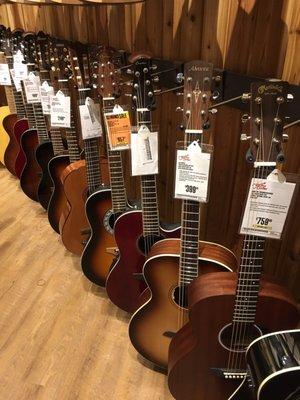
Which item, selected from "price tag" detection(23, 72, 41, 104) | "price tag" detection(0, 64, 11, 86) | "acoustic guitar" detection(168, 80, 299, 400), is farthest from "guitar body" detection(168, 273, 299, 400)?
"price tag" detection(0, 64, 11, 86)

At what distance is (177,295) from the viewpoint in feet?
4.01

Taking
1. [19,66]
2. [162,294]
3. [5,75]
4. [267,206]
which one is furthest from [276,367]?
[5,75]

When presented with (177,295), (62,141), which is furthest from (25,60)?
(177,295)

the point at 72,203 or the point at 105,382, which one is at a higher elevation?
the point at 72,203

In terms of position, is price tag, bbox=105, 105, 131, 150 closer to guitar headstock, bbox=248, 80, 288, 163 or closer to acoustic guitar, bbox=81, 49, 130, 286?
acoustic guitar, bbox=81, 49, 130, 286

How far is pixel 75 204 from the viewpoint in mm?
1800

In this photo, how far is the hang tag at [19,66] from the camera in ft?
7.21

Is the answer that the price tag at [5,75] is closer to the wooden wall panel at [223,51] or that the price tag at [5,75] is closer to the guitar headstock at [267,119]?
the wooden wall panel at [223,51]

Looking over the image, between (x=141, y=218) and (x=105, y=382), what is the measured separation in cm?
68

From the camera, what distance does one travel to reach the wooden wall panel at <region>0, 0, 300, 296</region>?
3.57 feet

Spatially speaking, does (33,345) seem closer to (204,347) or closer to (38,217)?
(204,347)

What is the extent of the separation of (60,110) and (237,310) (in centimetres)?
131

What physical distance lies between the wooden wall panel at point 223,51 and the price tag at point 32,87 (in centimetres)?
40

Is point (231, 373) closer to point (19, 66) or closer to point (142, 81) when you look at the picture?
point (142, 81)
